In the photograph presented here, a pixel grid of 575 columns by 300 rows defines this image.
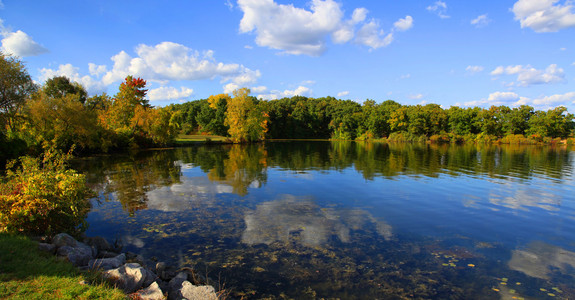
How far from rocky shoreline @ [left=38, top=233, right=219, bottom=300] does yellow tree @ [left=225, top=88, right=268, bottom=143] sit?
6202cm

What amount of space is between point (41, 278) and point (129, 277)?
149 centimetres

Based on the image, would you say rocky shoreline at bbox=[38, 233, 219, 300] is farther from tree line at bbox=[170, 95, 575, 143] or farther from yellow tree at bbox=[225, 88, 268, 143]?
yellow tree at bbox=[225, 88, 268, 143]

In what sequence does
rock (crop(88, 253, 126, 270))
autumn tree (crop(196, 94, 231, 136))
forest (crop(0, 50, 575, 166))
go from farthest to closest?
autumn tree (crop(196, 94, 231, 136)) < forest (crop(0, 50, 575, 166)) < rock (crop(88, 253, 126, 270))

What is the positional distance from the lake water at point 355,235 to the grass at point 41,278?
8.19 ft

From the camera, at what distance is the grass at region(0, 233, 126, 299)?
16.2 ft

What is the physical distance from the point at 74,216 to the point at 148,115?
4647cm

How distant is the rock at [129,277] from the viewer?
5566mm

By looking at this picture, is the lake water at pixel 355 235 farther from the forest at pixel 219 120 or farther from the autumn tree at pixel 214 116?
the autumn tree at pixel 214 116

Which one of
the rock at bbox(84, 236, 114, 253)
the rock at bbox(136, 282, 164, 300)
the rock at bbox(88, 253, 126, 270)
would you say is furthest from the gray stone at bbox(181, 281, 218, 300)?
the rock at bbox(84, 236, 114, 253)

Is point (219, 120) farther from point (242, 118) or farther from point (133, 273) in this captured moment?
point (133, 273)

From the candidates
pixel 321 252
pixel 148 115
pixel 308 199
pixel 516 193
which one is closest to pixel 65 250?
pixel 321 252

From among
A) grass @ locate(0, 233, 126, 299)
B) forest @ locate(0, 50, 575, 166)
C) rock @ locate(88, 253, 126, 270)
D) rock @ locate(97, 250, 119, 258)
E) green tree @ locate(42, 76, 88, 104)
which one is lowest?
rock @ locate(97, 250, 119, 258)

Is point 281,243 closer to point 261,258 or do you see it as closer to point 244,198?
point 261,258

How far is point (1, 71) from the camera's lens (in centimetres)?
2403
